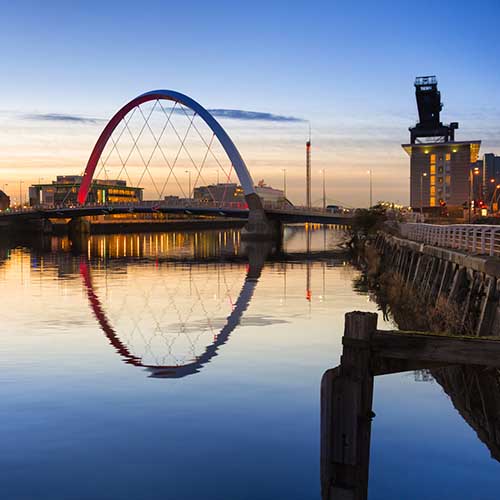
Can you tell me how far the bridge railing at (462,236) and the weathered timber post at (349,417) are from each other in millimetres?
12714

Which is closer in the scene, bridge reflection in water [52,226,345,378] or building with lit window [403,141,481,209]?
bridge reflection in water [52,226,345,378]

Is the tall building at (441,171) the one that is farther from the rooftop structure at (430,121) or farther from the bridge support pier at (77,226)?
the bridge support pier at (77,226)

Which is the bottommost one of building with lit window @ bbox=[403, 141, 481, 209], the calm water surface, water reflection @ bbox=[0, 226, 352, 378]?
water reflection @ bbox=[0, 226, 352, 378]

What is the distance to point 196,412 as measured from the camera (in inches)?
663

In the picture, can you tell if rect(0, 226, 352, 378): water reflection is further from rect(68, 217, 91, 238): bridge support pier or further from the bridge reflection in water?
rect(68, 217, 91, 238): bridge support pier

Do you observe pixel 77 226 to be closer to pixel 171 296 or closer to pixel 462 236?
pixel 171 296

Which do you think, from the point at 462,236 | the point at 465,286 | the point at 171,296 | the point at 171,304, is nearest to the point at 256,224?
the point at 171,296

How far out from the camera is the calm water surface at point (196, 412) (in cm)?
1258

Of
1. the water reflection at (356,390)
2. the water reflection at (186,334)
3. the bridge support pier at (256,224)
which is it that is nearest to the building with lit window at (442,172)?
the bridge support pier at (256,224)

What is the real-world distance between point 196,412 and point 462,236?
1641cm

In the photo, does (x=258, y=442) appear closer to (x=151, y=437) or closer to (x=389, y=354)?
(x=151, y=437)

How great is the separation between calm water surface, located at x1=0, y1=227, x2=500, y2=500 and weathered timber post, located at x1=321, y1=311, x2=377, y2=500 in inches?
110

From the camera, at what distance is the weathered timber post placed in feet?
29.9

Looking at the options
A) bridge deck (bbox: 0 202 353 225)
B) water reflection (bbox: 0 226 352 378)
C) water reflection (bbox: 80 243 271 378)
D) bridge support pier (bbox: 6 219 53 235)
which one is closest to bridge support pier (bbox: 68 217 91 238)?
bridge support pier (bbox: 6 219 53 235)
